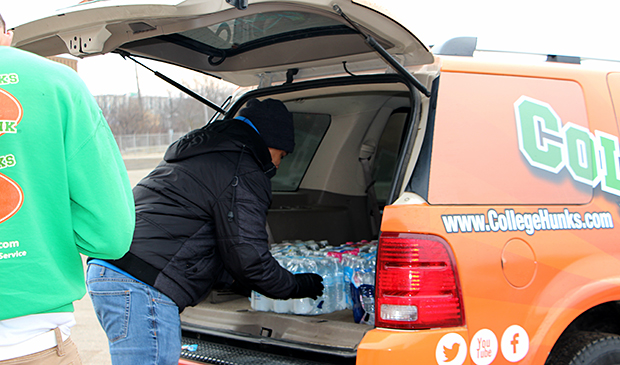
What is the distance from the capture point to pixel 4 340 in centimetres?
142

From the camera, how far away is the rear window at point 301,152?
416cm

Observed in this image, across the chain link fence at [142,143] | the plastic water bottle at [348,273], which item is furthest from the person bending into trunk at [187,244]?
the chain link fence at [142,143]

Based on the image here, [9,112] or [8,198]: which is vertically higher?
[9,112]

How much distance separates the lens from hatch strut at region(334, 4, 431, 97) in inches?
79.7

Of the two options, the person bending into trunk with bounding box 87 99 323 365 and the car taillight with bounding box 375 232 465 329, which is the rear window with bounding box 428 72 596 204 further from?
the person bending into trunk with bounding box 87 99 323 365

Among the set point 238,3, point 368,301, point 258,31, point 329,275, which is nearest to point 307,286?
point 368,301

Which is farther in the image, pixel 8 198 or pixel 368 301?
pixel 368 301

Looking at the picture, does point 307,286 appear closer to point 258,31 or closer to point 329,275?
point 329,275

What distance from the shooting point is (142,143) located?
40312 millimetres

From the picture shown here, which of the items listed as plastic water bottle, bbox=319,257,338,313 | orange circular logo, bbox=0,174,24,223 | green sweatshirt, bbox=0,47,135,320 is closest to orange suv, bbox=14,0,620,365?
plastic water bottle, bbox=319,257,338,313

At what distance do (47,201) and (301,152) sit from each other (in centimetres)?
288

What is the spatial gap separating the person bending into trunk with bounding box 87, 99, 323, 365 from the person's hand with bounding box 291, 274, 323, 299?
0.04 meters

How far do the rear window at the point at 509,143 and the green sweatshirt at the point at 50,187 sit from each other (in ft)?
4.11

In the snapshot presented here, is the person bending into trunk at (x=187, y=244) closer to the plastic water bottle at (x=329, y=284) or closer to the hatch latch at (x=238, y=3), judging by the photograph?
the plastic water bottle at (x=329, y=284)
